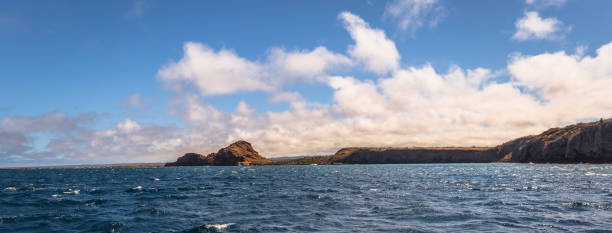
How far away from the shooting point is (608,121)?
16338cm

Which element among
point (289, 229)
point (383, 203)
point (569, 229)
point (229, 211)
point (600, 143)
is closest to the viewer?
point (569, 229)

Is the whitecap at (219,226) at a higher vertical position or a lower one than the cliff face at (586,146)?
lower

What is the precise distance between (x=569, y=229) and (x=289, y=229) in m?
16.9

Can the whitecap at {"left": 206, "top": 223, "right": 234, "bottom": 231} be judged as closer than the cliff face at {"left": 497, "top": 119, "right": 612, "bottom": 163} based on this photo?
Yes

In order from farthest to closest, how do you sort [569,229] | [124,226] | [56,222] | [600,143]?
[600,143] < [56,222] < [124,226] < [569,229]

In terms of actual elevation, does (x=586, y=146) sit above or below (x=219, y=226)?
above

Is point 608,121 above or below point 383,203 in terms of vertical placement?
above

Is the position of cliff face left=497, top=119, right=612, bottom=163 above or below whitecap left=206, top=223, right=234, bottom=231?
above

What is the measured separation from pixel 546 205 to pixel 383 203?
1392 cm

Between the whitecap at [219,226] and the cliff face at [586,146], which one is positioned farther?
the cliff face at [586,146]

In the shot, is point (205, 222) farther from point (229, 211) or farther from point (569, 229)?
point (569, 229)

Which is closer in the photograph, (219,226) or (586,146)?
(219,226)

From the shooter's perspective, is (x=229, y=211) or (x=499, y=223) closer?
(x=499, y=223)

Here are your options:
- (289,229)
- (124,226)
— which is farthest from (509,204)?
(124,226)
